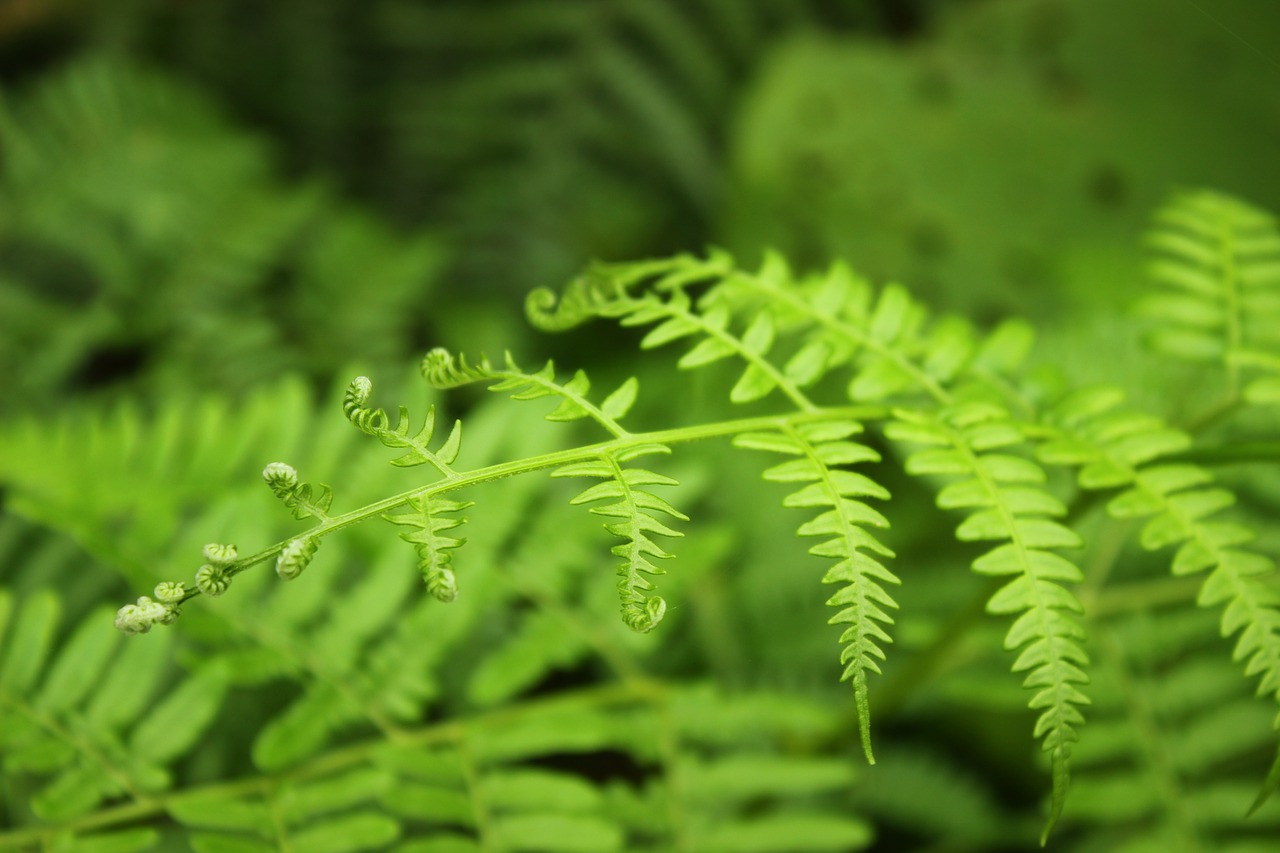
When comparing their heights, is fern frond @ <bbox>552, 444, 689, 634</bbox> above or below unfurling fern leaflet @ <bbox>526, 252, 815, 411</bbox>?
below

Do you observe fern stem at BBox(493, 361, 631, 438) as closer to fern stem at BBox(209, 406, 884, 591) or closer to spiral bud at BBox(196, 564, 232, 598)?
fern stem at BBox(209, 406, 884, 591)

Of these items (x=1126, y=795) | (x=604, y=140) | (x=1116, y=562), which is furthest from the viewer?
(x=604, y=140)

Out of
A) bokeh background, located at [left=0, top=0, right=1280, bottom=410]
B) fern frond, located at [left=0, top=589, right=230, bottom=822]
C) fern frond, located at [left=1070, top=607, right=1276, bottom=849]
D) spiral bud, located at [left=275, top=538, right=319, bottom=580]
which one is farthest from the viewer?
bokeh background, located at [left=0, top=0, right=1280, bottom=410]

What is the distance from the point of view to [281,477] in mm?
648

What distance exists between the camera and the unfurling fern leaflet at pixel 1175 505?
2.41 ft

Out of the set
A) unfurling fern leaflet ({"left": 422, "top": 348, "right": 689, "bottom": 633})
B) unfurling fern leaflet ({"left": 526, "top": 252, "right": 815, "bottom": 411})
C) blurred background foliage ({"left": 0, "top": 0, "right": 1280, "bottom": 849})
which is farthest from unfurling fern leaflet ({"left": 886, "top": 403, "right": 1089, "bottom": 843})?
blurred background foliage ({"left": 0, "top": 0, "right": 1280, "bottom": 849})

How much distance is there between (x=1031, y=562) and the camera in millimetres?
746

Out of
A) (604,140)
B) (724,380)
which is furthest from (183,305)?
(604,140)

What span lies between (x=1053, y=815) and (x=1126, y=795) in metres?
0.59

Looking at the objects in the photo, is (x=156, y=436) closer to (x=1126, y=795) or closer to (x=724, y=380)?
(x=724, y=380)

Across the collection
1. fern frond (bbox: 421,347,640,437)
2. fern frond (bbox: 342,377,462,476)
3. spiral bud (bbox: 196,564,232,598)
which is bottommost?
spiral bud (bbox: 196,564,232,598)

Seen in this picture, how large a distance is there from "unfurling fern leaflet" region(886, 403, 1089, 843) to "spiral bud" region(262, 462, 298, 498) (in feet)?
1.52

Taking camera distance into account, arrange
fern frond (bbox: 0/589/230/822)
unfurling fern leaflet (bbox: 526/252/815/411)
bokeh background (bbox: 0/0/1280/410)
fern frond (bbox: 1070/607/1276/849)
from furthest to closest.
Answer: bokeh background (bbox: 0/0/1280/410)
fern frond (bbox: 1070/607/1276/849)
fern frond (bbox: 0/589/230/822)
unfurling fern leaflet (bbox: 526/252/815/411)

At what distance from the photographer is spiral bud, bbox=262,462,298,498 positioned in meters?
0.64
